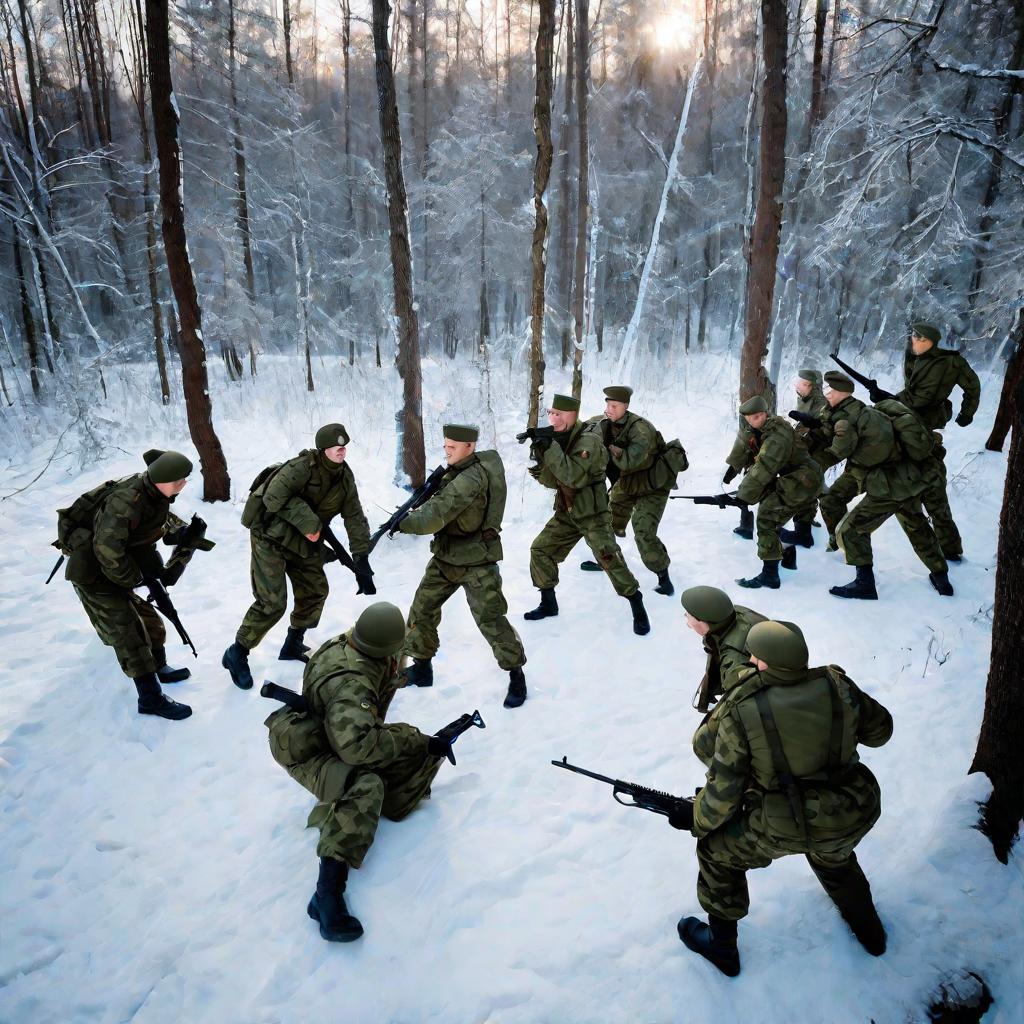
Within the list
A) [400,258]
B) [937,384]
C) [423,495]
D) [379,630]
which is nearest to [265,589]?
[423,495]

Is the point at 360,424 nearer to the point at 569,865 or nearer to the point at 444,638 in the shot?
the point at 444,638

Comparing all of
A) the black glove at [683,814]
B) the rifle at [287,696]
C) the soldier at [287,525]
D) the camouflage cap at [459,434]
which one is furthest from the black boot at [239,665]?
the black glove at [683,814]

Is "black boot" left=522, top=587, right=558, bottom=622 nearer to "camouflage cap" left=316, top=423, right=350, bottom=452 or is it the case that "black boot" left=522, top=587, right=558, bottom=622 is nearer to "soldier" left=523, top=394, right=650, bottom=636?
"soldier" left=523, top=394, right=650, bottom=636

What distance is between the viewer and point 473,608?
14.5 ft

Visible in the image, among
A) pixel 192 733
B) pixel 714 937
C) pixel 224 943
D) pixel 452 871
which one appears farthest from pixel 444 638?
pixel 714 937

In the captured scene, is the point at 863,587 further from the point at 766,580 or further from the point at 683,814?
the point at 683,814

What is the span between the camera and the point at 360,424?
1180cm

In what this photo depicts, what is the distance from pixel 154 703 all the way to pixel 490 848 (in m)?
2.68

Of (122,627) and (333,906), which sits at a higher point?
(122,627)

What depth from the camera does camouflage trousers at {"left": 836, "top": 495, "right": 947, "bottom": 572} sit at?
5410mm

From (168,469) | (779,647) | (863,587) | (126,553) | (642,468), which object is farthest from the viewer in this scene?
(642,468)

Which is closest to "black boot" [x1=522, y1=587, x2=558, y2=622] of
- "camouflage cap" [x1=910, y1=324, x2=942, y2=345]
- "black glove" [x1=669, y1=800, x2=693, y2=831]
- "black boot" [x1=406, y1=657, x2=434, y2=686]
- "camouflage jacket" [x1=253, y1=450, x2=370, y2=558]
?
"black boot" [x1=406, y1=657, x2=434, y2=686]

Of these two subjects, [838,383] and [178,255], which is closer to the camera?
[838,383]

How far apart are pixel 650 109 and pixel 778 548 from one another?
19.1m
